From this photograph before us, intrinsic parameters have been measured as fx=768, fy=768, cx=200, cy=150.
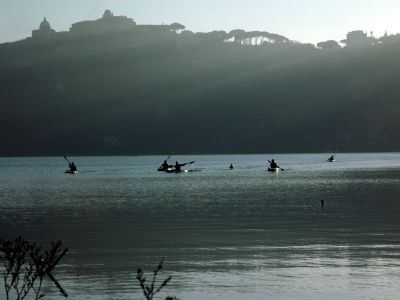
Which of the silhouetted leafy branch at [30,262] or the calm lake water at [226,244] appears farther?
the calm lake water at [226,244]

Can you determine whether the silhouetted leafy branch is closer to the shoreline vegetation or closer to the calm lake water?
the shoreline vegetation

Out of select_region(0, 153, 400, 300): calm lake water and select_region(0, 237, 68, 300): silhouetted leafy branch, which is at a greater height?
select_region(0, 237, 68, 300): silhouetted leafy branch

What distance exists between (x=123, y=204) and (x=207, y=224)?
27.1 metres

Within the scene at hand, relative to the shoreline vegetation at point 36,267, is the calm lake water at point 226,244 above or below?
below

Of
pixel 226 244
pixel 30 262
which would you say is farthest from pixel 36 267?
pixel 226 244

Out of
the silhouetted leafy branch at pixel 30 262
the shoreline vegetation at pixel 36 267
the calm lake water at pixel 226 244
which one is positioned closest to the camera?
the shoreline vegetation at pixel 36 267

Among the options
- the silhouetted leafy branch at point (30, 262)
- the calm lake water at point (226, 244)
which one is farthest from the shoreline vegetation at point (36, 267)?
the calm lake water at point (226, 244)

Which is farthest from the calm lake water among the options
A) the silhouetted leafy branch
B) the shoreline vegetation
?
the silhouetted leafy branch

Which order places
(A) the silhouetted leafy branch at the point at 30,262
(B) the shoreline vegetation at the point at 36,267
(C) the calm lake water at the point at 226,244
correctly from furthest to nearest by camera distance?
(C) the calm lake water at the point at 226,244, (A) the silhouetted leafy branch at the point at 30,262, (B) the shoreline vegetation at the point at 36,267

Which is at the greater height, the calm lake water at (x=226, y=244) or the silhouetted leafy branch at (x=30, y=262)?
the silhouetted leafy branch at (x=30, y=262)

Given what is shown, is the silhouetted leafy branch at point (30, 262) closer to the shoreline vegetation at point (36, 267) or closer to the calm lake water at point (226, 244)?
the shoreline vegetation at point (36, 267)

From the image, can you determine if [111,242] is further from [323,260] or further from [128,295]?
[128,295]

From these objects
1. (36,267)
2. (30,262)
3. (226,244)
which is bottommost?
(226,244)

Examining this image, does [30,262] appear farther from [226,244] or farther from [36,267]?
[226,244]
